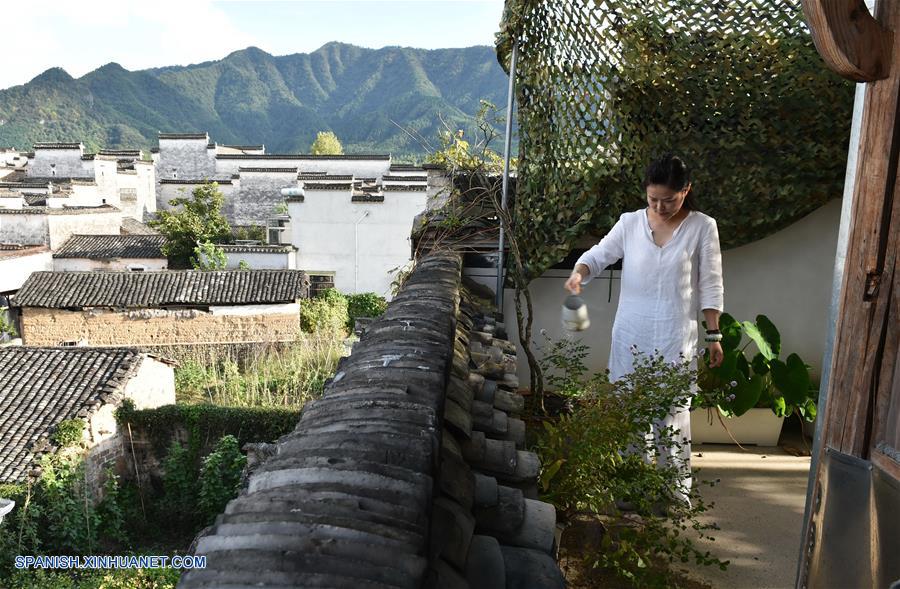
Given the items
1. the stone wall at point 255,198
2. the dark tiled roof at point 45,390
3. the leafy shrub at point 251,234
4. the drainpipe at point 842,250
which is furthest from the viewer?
the stone wall at point 255,198

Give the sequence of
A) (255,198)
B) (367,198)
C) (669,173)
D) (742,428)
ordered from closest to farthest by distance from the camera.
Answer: (669,173) < (742,428) < (367,198) < (255,198)

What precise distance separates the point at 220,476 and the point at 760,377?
8.37 metres

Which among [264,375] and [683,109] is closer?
[683,109]

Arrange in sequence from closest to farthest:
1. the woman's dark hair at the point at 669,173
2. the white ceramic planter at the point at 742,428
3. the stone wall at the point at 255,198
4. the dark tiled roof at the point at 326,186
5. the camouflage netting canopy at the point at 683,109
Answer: the woman's dark hair at the point at 669,173
the camouflage netting canopy at the point at 683,109
the white ceramic planter at the point at 742,428
the dark tiled roof at the point at 326,186
the stone wall at the point at 255,198

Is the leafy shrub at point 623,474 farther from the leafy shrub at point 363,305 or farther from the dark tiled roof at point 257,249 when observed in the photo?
the dark tiled roof at point 257,249

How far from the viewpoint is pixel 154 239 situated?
61.9ft

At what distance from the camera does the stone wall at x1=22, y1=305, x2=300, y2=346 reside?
44.8ft

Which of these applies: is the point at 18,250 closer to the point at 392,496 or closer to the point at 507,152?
the point at 507,152

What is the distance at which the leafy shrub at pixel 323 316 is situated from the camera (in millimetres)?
15531

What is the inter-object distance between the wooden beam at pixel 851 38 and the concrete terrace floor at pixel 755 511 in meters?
1.25

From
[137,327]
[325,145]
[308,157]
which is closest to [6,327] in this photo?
[137,327]

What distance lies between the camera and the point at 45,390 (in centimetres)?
972

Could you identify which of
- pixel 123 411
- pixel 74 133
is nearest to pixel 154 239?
pixel 123 411

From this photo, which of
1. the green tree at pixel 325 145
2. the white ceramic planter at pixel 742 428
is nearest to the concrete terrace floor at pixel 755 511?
the white ceramic planter at pixel 742 428
